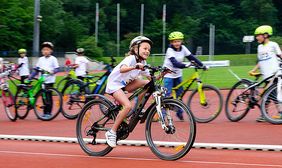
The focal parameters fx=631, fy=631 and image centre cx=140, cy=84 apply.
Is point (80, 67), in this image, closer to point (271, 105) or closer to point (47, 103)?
point (47, 103)

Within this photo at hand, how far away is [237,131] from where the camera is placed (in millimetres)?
11883

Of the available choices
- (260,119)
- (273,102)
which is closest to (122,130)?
(273,102)

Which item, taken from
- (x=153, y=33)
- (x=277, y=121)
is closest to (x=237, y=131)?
(x=277, y=121)

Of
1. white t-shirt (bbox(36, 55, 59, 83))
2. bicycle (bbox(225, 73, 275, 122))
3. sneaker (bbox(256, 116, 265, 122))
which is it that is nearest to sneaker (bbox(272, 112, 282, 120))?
sneaker (bbox(256, 116, 265, 122))

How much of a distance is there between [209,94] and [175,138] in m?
4.64

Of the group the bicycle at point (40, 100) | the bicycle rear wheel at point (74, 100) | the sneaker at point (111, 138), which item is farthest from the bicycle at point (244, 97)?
the sneaker at point (111, 138)

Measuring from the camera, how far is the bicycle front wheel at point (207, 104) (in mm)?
13211

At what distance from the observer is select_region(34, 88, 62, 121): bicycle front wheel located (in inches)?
600

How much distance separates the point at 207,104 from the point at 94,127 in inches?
164

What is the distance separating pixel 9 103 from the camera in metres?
15.9

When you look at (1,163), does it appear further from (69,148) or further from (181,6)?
(181,6)

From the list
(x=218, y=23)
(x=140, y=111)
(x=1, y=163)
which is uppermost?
(x=218, y=23)

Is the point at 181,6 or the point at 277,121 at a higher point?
the point at 181,6

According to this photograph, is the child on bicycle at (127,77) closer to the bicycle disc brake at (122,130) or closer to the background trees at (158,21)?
the bicycle disc brake at (122,130)
